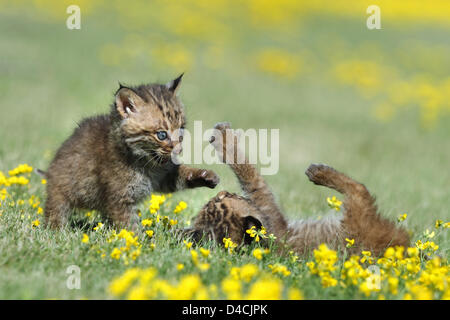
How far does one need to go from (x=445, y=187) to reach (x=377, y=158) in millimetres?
2050

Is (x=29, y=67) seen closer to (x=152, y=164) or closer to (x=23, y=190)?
(x=23, y=190)

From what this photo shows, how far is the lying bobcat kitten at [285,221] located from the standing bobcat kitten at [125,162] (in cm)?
50

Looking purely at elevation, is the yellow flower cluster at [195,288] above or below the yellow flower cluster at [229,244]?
below

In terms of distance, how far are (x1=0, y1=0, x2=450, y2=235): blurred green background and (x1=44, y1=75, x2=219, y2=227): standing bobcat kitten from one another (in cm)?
→ 129

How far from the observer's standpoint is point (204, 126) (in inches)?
438

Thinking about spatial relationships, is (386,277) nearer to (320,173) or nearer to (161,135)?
(320,173)

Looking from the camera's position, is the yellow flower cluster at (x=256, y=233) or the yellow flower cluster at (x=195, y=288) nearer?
the yellow flower cluster at (x=195, y=288)

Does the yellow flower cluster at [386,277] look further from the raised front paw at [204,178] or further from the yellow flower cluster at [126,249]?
the raised front paw at [204,178]

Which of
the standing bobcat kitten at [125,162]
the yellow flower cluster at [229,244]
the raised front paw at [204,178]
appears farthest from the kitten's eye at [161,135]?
the yellow flower cluster at [229,244]

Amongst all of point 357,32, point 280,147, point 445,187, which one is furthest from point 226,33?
point 445,187

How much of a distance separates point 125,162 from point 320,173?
1950 millimetres

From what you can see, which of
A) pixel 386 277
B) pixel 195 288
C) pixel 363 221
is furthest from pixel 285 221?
pixel 195 288

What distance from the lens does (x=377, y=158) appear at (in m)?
11.3

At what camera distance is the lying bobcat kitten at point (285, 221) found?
193 inches
